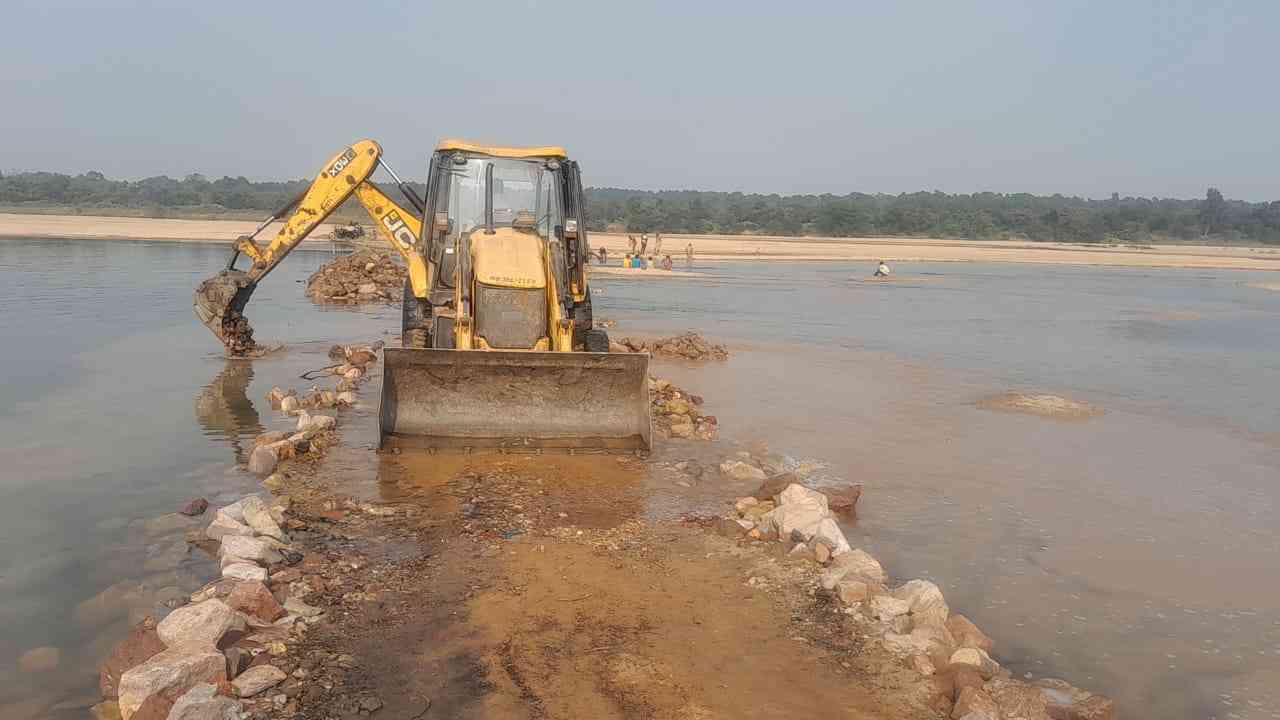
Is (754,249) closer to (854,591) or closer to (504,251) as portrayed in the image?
(504,251)

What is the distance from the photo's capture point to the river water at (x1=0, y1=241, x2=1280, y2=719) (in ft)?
17.7

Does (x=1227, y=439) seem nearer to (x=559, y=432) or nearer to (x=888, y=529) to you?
(x=888, y=529)

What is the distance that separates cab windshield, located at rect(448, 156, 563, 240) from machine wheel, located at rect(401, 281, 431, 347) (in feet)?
2.96

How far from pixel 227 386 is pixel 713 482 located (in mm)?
6824

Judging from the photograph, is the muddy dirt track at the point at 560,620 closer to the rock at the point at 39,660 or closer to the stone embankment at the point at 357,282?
the rock at the point at 39,660

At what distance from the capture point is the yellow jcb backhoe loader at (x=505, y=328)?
26.9 feet

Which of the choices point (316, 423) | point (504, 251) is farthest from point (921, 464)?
point (316, 423)

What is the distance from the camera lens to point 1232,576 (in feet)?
21.8

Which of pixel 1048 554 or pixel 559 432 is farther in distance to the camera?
pixel 559 432

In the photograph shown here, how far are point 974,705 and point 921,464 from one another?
5.09m

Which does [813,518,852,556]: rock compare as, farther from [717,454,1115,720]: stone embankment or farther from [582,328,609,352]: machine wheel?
[582,328,609,352]: machine wheel

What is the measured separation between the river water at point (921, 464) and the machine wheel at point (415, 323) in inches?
51.8

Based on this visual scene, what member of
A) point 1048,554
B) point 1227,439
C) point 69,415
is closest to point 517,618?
point 1048,554

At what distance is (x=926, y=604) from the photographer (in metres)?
5.24
